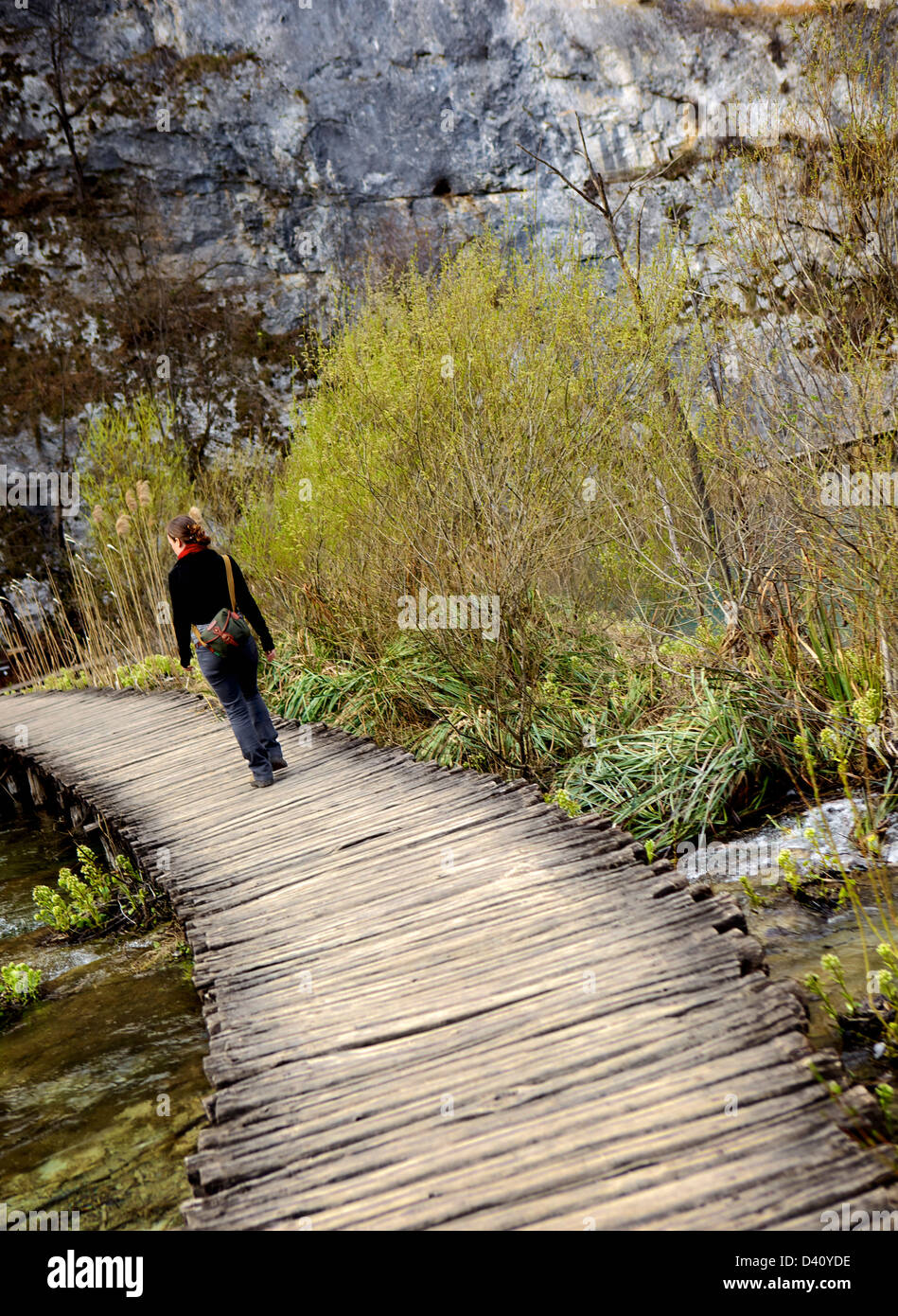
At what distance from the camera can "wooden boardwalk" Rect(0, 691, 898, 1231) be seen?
8.41 ft

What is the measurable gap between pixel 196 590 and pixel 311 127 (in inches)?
798

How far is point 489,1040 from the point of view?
3.31 m

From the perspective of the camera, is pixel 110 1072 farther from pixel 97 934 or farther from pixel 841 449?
pixel 841 449

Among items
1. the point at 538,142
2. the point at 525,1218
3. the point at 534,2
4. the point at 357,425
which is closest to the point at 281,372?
the point at 538,142

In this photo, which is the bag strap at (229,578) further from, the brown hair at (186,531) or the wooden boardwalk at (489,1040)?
the wooden boardwalk at (489,1040)

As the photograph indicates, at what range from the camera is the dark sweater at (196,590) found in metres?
6.17

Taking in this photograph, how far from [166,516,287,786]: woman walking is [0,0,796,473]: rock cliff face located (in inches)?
620

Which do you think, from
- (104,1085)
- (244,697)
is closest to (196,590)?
(244,697)

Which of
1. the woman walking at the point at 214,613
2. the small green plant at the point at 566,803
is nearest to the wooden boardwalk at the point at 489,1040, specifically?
the small green plant at the point at 566,803

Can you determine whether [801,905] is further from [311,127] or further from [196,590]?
[311,127]

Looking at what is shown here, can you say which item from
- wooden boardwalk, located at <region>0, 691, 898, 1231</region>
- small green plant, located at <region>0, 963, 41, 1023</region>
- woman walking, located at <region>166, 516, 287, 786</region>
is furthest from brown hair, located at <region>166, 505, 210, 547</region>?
small green plant, located at <region>0, 963, 41, 1023</region>

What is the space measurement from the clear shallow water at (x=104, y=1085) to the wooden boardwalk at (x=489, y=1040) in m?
0.64
